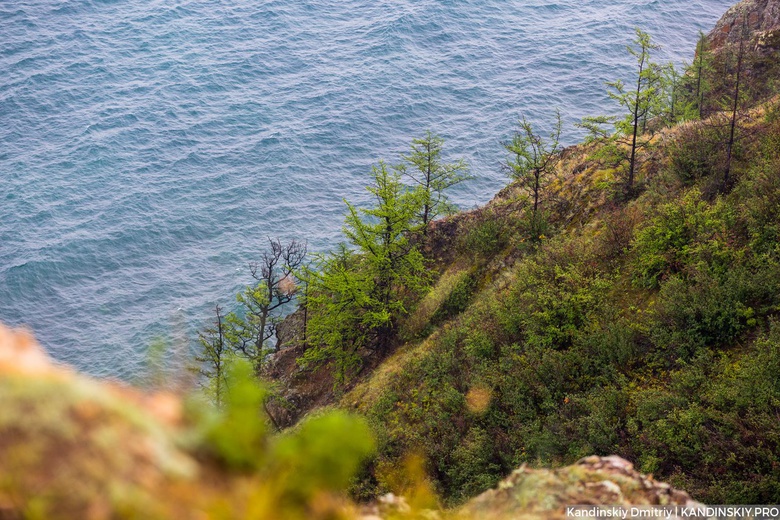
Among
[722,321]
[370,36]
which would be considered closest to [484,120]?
[370,36]

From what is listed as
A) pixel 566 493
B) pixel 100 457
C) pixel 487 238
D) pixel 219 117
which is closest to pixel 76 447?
pixel 100 457

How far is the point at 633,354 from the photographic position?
13477mm

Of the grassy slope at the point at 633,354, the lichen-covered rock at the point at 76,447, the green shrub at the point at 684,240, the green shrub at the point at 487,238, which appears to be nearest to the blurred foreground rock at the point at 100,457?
the lichen-covered rock at the point at 76,447

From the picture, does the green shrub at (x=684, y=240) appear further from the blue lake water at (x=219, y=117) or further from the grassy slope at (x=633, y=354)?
the blue lake water at (x=219, y=117)

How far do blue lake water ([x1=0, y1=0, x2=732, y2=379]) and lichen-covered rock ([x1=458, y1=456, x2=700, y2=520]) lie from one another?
34.3 meters

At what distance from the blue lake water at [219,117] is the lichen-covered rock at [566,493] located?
34.3 m

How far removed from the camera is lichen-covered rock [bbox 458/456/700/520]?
5223mm

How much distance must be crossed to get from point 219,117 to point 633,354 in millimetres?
55637

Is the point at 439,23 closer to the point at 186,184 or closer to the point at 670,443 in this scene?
the point at 186,184

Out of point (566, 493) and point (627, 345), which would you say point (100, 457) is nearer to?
point (566, 493)

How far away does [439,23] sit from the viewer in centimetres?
7675

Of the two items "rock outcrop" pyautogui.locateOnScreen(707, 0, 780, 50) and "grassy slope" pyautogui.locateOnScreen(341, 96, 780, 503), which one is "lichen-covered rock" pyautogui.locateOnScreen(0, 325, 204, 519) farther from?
"rock outcrop" pyautogui.locateOnScreen(707, 0, 780, 50)

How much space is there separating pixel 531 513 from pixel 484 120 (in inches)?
2189

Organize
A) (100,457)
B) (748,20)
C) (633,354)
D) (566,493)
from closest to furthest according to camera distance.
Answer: (100,457)
(566,493)
(633,354)
(748,20)
